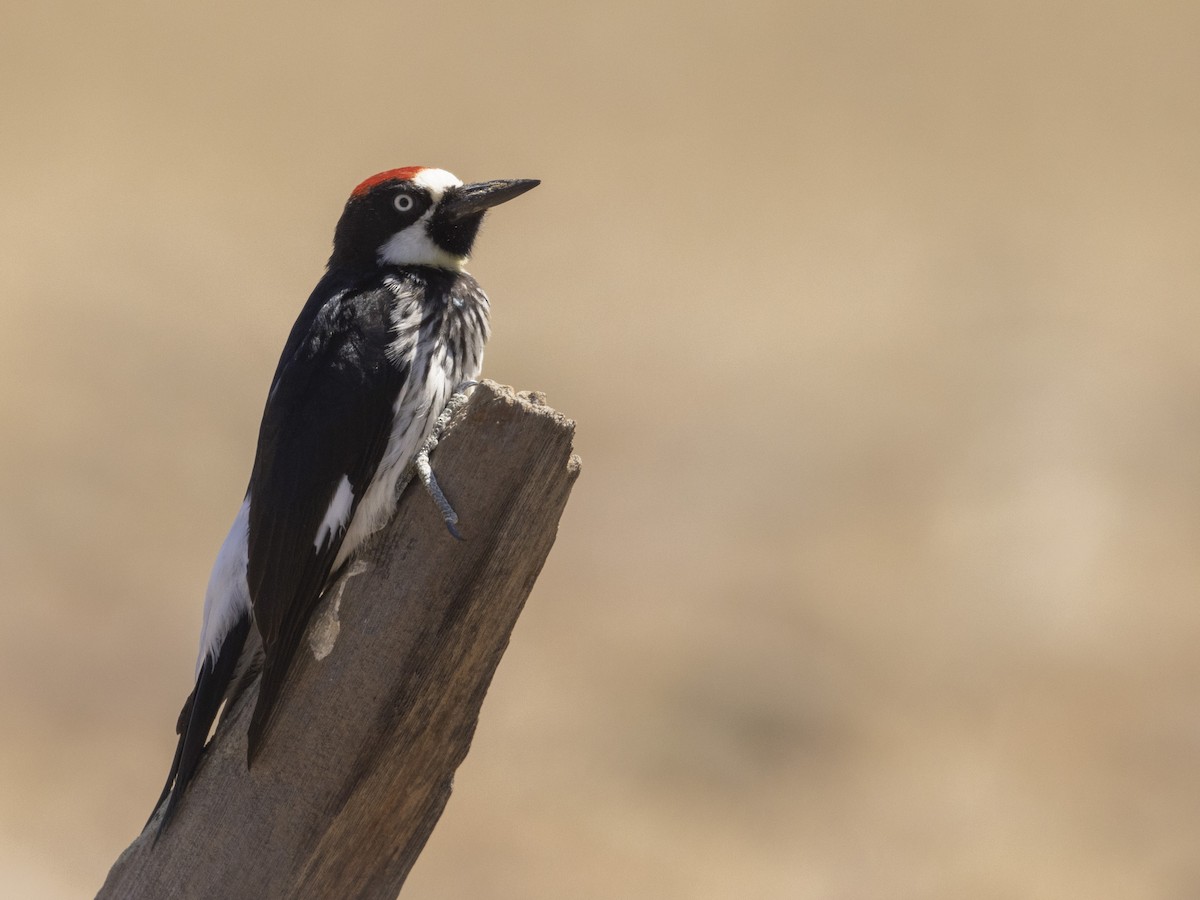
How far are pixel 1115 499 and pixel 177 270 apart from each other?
319 inches

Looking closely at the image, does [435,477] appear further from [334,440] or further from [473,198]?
[473,198]

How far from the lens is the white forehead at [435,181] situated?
3.79 m

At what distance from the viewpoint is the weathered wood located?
8.03 ft

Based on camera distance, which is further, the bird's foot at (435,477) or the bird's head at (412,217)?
the bird's head at (412,217)

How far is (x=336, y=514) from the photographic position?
9.70 ft

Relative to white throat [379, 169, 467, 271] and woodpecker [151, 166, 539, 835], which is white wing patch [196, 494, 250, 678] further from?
white throat [379, 169, 467, 271]

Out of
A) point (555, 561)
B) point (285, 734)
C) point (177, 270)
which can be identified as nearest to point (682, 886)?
point (555, 561)

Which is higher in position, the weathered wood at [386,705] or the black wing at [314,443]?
the black wing at [314,443]

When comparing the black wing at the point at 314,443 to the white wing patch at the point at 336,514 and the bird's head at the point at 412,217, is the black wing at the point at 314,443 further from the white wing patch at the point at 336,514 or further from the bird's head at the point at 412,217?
the bird's head at the point at 412,217

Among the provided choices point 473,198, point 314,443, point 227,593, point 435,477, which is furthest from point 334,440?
point 473,198

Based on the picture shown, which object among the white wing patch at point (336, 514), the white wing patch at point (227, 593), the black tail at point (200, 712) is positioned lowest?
the black tail at point (200, 712)

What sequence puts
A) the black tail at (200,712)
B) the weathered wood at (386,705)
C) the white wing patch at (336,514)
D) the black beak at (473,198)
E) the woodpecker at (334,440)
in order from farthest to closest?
the black beak at (473,198) → the white wing patch at (336,514) → the woodpecker at (334,440) → the black tail at (200,712) → the weathered wood at (386,705)

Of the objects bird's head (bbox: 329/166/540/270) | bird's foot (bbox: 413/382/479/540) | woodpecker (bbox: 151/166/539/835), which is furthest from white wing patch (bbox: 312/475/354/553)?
bird's head (bbox: 329/166/540/270)

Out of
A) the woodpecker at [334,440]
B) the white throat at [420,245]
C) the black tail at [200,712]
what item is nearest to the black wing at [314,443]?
the woodpecker at [334,440]
